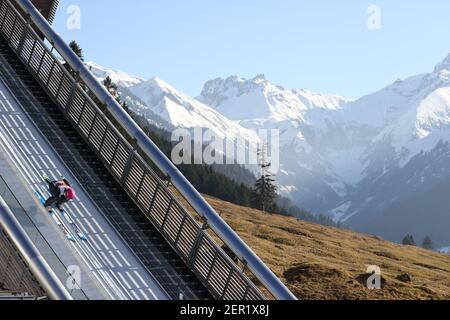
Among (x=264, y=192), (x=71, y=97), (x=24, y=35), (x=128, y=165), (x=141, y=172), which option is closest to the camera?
(x=141, y=172)

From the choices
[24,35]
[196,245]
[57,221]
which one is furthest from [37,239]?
[24,35]

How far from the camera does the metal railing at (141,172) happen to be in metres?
18.2

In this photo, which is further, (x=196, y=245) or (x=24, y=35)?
(x=24, y=35)

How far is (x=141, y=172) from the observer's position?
841 inches

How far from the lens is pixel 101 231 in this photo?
1936cm

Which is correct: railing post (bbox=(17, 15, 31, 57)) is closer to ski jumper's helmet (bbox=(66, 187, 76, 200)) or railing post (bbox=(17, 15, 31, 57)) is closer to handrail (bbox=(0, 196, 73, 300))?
ski jumper's helmet (bbox=(66, 187, 76, 200))

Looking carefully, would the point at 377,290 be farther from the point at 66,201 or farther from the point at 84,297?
the point at 84,297

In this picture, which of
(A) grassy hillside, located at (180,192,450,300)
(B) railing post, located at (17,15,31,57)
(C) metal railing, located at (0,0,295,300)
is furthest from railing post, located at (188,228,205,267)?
(A) grassy hillside, located at (180,192,450,300)

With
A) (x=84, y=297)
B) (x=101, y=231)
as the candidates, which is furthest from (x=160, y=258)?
(x=84, y=297)

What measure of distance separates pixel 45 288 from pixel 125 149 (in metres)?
9.68

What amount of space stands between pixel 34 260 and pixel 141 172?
826 centimetres

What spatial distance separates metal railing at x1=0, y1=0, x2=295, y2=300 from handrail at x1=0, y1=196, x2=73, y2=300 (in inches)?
220

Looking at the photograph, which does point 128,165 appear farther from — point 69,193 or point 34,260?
point 34,260

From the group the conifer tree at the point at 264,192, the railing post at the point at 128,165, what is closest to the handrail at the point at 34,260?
the railing post at the point at 128,165
